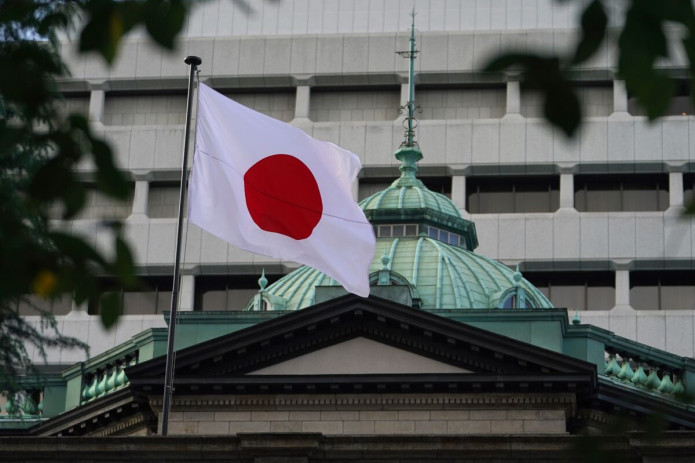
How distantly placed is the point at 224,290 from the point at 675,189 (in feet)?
55.3

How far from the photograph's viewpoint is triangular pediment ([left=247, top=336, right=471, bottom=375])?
36094mm

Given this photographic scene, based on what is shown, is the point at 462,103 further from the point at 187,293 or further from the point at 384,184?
the point at 187,293

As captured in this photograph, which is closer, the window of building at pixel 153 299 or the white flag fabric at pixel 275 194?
the white flag fabric at pixel 275 194

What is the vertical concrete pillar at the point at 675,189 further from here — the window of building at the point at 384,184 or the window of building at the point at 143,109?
the window of building at the point at 143,109

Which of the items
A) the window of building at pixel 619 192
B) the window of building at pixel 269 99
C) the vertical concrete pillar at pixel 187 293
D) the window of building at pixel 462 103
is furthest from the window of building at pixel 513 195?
the vertical concrete pillar at pixel 187 293

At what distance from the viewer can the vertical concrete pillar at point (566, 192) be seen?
6562 cm

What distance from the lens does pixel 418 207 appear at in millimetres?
44031

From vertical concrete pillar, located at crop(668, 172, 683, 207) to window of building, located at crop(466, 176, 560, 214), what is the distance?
4191 mm

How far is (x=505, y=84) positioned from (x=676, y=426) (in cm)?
3155

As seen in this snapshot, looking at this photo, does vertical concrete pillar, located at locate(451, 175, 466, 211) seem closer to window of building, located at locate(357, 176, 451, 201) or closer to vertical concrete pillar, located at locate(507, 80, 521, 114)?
window of building, located at locate(357, 176, 451, 201)

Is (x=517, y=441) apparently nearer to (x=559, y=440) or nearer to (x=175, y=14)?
(x=559, y=440)

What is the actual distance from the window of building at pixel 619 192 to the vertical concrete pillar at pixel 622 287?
2.90 metres

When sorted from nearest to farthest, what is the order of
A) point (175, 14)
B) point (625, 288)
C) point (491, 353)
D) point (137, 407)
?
point (175, 14), point (491, 353), point (137, 407), point (625, 288)

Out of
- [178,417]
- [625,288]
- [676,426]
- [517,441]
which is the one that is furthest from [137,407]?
[625,288]
